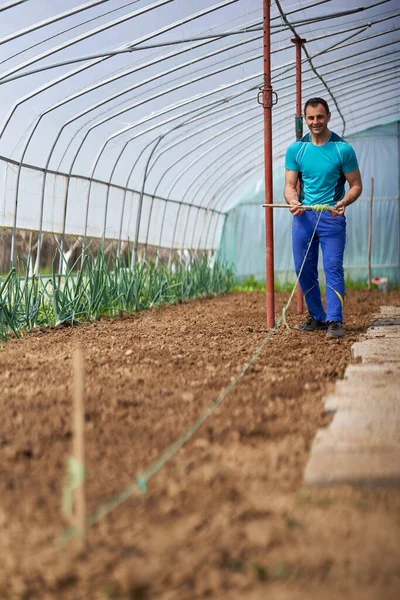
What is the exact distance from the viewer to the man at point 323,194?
4.77 m

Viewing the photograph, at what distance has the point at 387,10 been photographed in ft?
23.2

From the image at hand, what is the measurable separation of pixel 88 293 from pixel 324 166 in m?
2.04

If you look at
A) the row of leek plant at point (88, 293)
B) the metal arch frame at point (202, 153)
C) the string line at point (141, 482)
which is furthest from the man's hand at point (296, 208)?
the metal arch frame at point (202, 153)

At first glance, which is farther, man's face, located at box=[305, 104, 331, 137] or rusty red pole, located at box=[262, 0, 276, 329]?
rusty red pole, located at box=[262, 0, 276, 329]

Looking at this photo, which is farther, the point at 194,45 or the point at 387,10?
the point at 387,10

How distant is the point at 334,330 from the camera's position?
4.70m

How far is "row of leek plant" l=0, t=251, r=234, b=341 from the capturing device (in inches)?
195

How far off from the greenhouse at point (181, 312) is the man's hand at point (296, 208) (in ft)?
0.53

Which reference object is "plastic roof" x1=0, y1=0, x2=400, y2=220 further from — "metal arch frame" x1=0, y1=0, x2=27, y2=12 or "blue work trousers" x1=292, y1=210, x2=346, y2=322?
"blue work trousers" x1=292, y1=210, x2=346, y2=322

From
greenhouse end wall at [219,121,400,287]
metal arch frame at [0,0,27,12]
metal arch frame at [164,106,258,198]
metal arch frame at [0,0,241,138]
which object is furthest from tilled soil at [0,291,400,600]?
greenhouse end wall at [219,121,400,287]

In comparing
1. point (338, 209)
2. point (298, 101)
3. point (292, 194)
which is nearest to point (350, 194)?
point (338, 209)

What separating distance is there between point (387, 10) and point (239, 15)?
1.62 metres

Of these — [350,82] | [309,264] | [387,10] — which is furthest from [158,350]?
[350,82]

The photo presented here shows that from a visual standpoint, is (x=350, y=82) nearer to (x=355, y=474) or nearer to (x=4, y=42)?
(x=4, y=42)
